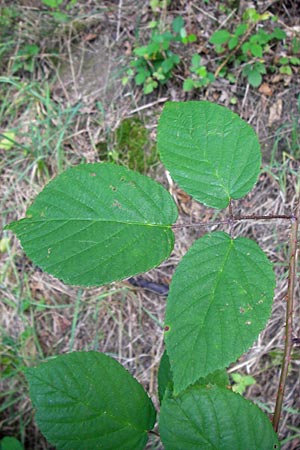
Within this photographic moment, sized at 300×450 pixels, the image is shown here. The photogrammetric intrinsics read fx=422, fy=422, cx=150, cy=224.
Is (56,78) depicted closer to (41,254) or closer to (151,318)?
(151,318)

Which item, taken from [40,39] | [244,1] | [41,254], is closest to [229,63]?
[244,1]

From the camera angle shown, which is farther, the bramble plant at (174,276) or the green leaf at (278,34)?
the green leaf at (278,34)

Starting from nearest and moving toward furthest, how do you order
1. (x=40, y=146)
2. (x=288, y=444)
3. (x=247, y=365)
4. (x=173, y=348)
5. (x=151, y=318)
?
(x=173, y=348) < (x=288, y=444) < (x=247, y=365) < (x=151, y=318) < (x=40, y=146)

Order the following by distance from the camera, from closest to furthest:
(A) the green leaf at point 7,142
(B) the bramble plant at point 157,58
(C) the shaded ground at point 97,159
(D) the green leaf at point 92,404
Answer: (D) the green leaf at point 92,404 → (C) the shaded ground at point 97,159 → (B) the bramble plant at point 157,58 → (A) the green leaf at point 7,142

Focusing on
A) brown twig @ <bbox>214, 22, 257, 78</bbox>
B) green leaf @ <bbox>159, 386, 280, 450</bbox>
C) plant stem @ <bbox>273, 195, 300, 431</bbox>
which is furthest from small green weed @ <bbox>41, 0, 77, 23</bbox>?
green leaf @ <bbox>159, 386, 280, 450</bbox>

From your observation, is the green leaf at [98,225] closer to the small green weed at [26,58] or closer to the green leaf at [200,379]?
the green leaf at [200,379]

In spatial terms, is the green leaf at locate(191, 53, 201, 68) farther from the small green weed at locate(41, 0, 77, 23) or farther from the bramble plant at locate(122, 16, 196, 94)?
the small green weed at locate(41, 0, 77, 23)

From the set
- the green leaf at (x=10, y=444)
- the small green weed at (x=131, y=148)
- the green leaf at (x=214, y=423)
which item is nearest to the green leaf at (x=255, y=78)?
the small green weed at (x=131, y=148)

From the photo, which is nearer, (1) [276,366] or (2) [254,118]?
(1) [276,366]
